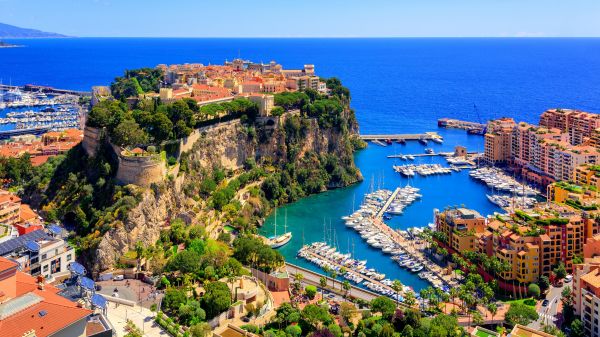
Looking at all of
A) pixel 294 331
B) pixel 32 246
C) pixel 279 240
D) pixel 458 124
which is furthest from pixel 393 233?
pixel 458 124

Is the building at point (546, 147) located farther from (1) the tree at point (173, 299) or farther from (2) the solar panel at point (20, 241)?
(2) the solar panel at point (20, 241)

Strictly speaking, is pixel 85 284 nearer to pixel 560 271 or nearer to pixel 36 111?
pixel 560 271

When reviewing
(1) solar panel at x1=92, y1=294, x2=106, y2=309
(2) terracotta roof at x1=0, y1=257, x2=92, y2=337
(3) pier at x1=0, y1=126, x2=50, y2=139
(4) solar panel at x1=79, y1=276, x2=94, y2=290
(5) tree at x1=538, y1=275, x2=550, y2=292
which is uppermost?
(2) terracotta roof at x1=0, y1=257, x2=92, y2=337

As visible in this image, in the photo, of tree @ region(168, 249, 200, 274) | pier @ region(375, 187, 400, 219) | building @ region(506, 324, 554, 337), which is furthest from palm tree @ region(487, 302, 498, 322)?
pier @ region(375, 187, 400, 219)

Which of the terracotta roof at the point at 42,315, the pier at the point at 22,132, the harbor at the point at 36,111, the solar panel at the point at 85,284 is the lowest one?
the pier at the point at 22,132

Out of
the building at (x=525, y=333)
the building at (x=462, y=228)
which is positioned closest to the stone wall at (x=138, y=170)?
the building at (x=462, y=228)

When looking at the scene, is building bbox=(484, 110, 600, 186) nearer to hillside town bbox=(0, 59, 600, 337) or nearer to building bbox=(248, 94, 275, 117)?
hillside town bbox=(0, 59, 600, 337)
